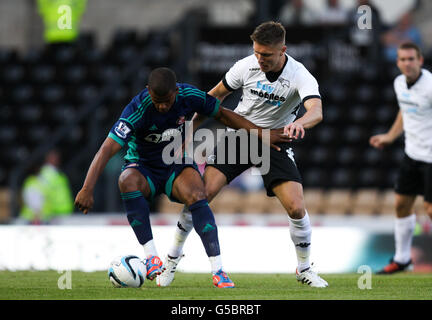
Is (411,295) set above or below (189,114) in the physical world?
below

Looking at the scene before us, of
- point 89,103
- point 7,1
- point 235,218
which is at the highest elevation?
point 7,1

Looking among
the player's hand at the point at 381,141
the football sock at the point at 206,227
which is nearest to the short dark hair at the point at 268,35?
the football sock at the point at 206,227

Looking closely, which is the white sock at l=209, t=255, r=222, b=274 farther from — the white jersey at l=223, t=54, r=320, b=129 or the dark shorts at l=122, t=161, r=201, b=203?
the white jersey at l=223, t=54, r=320, b=129

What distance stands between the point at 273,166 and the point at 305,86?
749 millimetres

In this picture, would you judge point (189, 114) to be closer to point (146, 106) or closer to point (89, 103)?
point (146, 106)

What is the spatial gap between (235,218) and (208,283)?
7671 mm

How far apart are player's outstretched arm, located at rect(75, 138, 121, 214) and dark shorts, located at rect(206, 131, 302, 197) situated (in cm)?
111

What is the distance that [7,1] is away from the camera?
21969mm

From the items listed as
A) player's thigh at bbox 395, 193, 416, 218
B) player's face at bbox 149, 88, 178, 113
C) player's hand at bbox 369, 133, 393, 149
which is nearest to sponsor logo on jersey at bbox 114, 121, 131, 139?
player's face at bbox 149, 88, 178, 113

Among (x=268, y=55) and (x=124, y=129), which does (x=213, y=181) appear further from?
(x=268, y=55)

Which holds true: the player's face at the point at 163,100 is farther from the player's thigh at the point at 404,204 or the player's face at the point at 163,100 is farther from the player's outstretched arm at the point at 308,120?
the player's thigh at the point at 404,204

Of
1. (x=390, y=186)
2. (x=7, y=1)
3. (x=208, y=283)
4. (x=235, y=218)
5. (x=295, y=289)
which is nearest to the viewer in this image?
(x=295, y=289)
